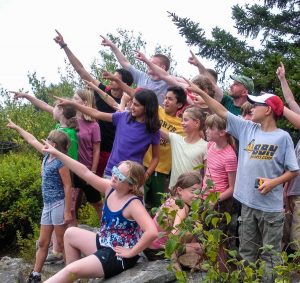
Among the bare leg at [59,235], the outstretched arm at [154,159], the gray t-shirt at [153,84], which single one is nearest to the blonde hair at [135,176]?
the outstretched arm at [154,159]

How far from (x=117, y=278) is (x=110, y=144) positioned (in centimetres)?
222

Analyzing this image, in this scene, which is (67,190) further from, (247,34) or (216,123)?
(247,34)

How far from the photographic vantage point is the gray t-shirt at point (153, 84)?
19.8 feet

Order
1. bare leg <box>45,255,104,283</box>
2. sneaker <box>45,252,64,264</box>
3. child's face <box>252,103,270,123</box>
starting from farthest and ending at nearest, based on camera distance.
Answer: sneaker <box>45,252,64,264</box> < child's face <box>252,103,270,123</box> < bare leg <box>45,255,104,283</box>

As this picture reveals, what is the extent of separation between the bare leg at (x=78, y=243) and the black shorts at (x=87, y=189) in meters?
1.28

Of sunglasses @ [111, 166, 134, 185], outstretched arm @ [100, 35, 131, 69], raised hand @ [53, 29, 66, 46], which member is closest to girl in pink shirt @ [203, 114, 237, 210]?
sunglasses @ [111, 166, 134, 185]

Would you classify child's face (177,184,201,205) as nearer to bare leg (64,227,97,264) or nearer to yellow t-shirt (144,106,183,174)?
bare leg (64,227,97,264)

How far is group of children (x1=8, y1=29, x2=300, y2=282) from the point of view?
13.5 ft

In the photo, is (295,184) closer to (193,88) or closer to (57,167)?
(193,88)

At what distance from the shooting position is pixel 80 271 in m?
3.98

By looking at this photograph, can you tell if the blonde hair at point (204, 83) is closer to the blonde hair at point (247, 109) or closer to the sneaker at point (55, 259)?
the blonde hair at point (247, 109)

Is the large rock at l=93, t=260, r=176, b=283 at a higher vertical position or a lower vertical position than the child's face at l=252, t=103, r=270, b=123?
lower

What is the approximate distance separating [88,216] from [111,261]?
320cm

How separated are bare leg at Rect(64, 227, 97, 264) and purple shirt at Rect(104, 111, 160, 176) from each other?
92 centimetres
